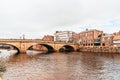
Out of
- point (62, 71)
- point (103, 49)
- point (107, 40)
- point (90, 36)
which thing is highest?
point (90, 36)

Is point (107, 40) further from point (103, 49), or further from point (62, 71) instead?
point (62, 71)

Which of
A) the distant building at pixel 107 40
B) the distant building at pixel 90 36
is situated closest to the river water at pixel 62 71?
the distant building at pixel 107 40

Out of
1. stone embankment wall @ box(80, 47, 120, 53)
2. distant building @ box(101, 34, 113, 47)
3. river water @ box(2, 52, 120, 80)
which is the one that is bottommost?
river water @ box(2, 52, 120, 80)

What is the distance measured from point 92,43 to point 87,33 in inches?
495

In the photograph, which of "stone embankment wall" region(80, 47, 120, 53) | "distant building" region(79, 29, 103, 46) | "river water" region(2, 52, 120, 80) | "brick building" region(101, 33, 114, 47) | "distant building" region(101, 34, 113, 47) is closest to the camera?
"river water" region(2, 52, 120, 80)

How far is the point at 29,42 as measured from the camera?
101 metres

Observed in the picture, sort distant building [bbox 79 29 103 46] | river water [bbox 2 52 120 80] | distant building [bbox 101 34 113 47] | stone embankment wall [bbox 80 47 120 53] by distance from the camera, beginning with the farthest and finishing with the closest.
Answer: distant building [bbox 79 29 103 46], distant building [bbox 101 34 113 47], stone embankment wall [bbox 80 47 120 53], river water [bbox 2 52 120 80]

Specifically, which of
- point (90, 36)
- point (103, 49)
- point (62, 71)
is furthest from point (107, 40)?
point (62, 71)

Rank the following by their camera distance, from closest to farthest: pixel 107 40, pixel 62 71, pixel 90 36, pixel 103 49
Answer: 1. pixel 62 71
2. pixel 103 49
3. pixel 107 40
4. pixel 90 36

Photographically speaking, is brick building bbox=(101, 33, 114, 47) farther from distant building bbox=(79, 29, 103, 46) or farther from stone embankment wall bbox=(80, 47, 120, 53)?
distant building bbox=(79, 29, 103, 46)

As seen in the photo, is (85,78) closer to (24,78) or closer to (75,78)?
(75,78)

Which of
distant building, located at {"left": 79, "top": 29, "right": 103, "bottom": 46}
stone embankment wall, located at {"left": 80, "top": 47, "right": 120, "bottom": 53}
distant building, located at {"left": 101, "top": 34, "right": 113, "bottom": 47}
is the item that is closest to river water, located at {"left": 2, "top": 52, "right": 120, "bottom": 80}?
stone embankment wall, located at {"left": 80, "top": 47, "right": 120, "bottom": 53}

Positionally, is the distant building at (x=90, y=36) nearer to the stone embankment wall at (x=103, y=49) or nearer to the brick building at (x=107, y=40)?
the brick building at (x=107, y=40)

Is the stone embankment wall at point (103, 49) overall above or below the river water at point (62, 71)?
above
